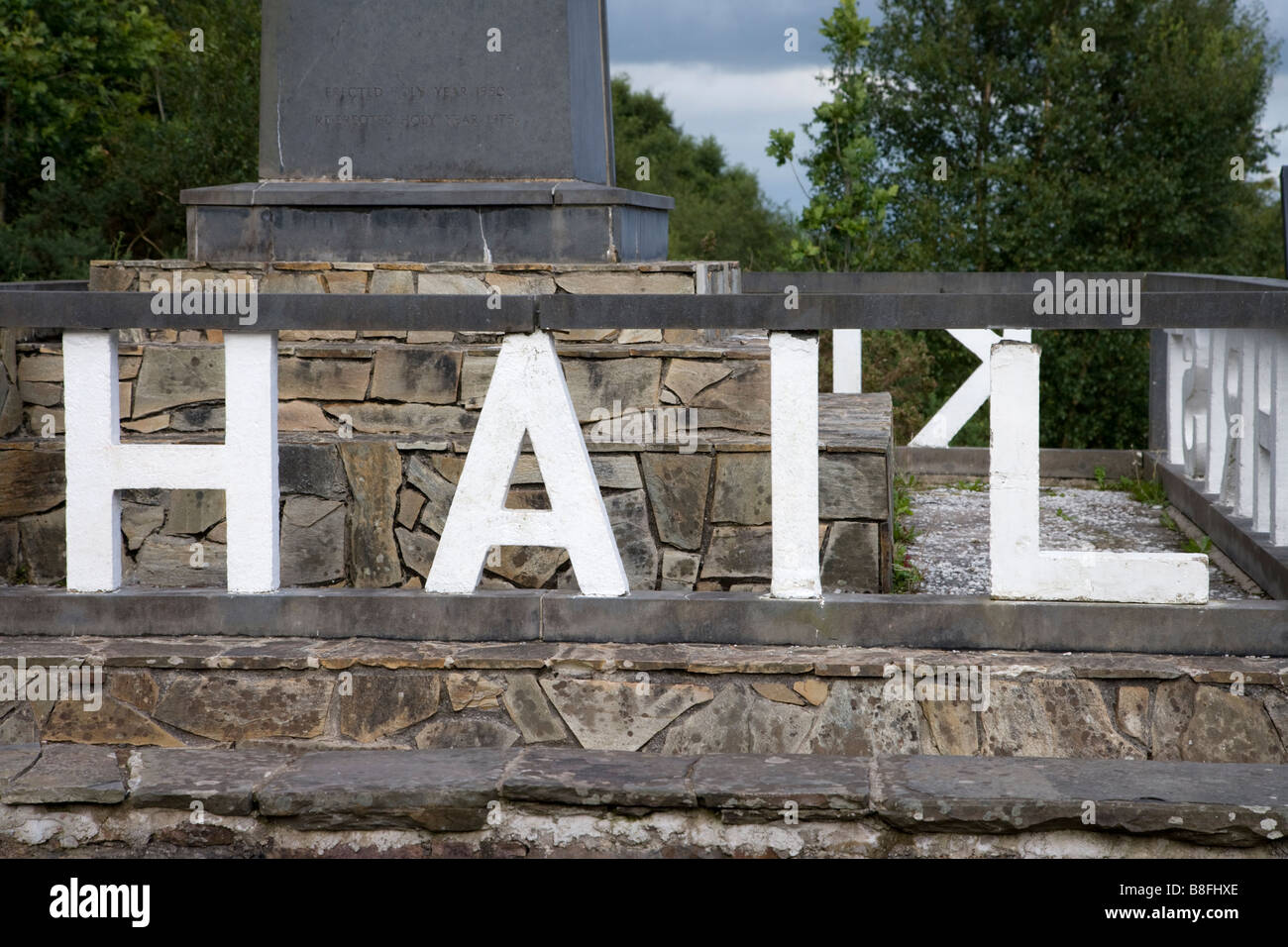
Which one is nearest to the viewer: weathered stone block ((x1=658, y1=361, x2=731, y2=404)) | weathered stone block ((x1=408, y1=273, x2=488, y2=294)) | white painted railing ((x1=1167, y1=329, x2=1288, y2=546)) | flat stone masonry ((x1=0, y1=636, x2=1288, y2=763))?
flat stone masonry ((x1=0, y1=636, x2=1288, y2=763))

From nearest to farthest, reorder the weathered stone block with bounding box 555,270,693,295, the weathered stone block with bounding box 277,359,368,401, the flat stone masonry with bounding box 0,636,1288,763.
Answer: the flat stone masonry with bounding box 0,636,1288,763 → the weathered stone block with bounding box 277,359,368,401 → the weathered stone block with bounding box 555,270,693,295

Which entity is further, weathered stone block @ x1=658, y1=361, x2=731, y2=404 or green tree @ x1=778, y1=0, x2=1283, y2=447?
green tree @ x1=778, y1=0, x2=1283, y2=447

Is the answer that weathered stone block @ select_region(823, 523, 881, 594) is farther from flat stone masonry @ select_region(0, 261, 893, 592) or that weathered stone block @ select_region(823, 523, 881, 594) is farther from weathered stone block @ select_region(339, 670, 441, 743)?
weathered stone block @ select_region(339, 670, 441, 743)

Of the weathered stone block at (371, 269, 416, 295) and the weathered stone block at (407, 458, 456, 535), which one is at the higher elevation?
the weathered stone block at (371, 269, 416, 295)

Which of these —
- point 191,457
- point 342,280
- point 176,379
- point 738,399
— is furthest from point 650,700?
point 342,280

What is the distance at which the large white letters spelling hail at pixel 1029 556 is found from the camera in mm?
3568

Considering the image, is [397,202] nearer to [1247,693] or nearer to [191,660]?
[191,660]

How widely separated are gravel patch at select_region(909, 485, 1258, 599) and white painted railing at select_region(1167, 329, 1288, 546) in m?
0.30

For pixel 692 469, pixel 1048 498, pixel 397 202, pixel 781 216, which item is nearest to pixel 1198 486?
pixel 1048 498

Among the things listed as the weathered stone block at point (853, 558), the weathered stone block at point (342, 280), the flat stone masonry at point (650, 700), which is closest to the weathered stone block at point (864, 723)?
the flat stone masonry at point (650, 700)

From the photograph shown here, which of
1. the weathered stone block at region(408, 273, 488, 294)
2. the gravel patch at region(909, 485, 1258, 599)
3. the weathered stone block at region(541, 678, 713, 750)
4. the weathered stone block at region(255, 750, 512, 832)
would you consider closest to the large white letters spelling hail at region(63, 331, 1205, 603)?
the weathered stone block at region(541, 678, 713, 750)

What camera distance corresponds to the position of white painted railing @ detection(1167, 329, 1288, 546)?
424 centimetres

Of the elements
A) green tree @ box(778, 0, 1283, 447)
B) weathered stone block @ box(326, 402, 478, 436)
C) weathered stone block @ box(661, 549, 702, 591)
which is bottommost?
weathered stone block @ box(661, 549, 702, 591)

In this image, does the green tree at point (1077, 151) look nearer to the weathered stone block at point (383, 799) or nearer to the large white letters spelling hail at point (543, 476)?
the large white letters spelling hail at point (543, 476)
